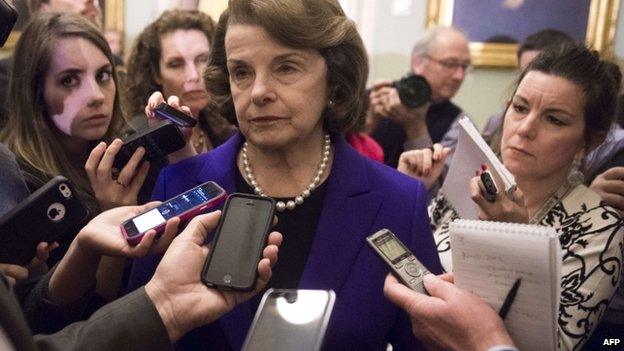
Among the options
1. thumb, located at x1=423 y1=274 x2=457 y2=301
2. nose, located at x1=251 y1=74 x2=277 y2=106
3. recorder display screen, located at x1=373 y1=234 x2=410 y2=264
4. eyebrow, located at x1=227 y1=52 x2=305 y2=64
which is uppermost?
eyebrow, located at x1=227 y1=52 x2=305 y2=64

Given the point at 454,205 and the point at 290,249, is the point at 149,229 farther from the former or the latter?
the point at 454,205

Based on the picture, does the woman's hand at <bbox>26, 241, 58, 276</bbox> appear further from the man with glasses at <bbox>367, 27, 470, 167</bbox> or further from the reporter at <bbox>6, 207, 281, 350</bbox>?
the man with glasses at <bbox>367, 27, 470, 167</bbox>

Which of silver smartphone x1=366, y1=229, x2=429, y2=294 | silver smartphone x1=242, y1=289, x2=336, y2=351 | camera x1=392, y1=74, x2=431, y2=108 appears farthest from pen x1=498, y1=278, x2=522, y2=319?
camera x1=392, y1=74, x2=431, y2=108

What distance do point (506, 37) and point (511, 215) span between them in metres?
2.37

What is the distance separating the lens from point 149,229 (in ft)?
3.55

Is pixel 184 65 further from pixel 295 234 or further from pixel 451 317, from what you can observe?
pixel 451 317

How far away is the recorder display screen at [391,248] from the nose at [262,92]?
0.39m

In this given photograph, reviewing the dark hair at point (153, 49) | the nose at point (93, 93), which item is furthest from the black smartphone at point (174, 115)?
the dark hair at point (153, 49)

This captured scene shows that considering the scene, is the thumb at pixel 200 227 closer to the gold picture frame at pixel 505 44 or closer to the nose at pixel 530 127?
the nose at pixel 530 127

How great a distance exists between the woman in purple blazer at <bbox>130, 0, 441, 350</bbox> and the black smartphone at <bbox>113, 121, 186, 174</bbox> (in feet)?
0.16

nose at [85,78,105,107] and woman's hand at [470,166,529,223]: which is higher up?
nose at [85,78,105,107]

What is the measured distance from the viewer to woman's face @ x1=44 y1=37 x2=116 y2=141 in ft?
5.25

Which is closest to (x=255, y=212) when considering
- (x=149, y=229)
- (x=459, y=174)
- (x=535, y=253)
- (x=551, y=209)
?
(x=149, y=229)

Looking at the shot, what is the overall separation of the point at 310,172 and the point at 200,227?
0.39m
